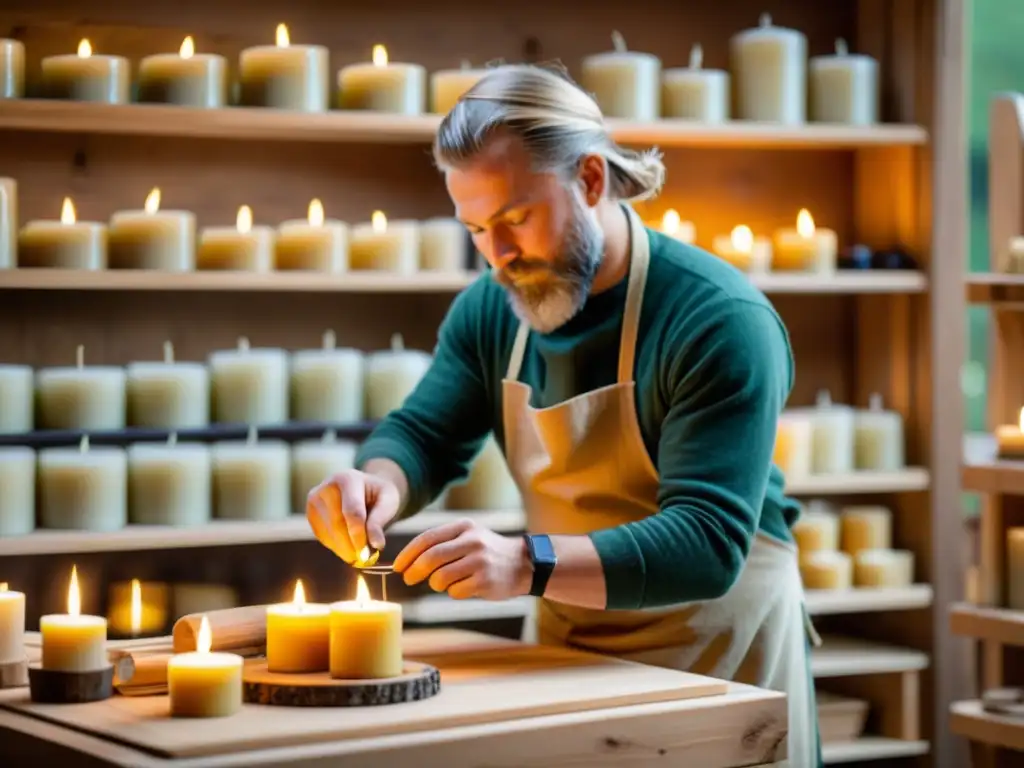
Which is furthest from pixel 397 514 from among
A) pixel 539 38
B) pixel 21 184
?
pixel 539 38

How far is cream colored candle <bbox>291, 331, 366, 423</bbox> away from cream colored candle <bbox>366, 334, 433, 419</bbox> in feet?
0.10

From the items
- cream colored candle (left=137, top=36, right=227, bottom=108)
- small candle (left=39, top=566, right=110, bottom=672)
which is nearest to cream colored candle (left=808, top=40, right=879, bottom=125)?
cream colored candle (left=137, top=36, right=227, bottom=108)

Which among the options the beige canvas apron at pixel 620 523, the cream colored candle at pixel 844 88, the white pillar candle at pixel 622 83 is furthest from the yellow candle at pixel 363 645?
the cream colored candle at pixel 844 88

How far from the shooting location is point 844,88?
3562 millimetres

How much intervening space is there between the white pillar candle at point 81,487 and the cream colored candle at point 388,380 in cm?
50

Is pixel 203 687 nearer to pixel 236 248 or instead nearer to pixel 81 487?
pixel 81 487

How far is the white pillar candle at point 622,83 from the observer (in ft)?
11.1

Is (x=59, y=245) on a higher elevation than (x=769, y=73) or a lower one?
lower

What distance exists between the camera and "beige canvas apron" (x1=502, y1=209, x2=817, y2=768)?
7.32 feet

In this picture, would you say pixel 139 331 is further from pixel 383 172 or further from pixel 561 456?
pixel 561 456

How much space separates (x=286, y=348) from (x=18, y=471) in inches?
28.2

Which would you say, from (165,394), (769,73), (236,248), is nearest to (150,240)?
(236,248)

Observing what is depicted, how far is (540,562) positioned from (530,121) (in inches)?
23.8

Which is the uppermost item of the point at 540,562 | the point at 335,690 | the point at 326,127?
the point at 326,127
